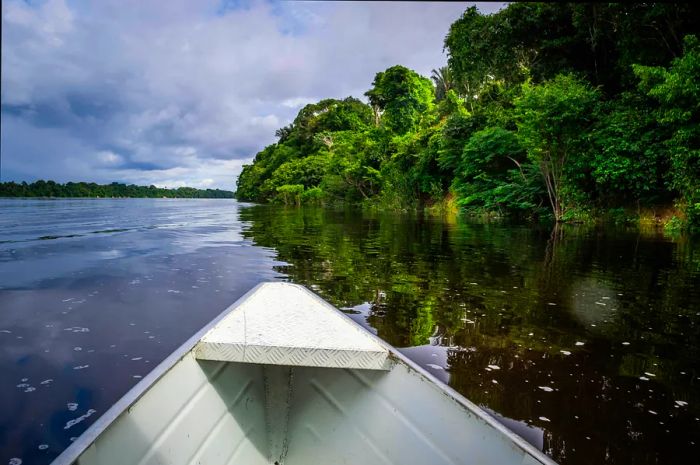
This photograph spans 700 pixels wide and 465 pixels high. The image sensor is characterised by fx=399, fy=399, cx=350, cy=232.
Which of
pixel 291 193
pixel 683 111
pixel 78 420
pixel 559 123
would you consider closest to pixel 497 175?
pixel 559 123

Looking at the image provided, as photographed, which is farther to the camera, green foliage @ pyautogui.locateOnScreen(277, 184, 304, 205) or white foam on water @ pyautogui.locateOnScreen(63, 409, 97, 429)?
green foliage @ pyautogui.locateOnScreen(277, 184, 304, 205)

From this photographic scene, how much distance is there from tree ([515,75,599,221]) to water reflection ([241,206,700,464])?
23.1 feet

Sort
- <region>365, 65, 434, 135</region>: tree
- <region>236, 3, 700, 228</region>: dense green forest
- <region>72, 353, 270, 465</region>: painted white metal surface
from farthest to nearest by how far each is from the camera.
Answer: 1. <region>365, 65, 434, 135</region>: tree
2. <region>236, 3, 700, 228</region>: dense green forest
3. <region>72, 353, 270, 465</region>: painted white metal surface

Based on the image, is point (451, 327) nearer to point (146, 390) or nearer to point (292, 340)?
point (292, 340)

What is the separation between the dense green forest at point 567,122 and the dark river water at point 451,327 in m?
5.76

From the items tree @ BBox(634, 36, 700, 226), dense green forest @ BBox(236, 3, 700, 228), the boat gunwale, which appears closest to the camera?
the boat gunwale

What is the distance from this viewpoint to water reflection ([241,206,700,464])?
2.30 metres

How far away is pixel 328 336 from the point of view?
2.08 metres

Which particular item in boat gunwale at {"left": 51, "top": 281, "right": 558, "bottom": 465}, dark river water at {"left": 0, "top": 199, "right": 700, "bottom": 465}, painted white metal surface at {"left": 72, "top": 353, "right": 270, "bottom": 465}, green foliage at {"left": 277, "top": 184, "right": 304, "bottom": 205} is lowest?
dark river water at {"left": 0, "top": 199, "right": 700, "bottom": 465}

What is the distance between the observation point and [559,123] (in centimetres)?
1430

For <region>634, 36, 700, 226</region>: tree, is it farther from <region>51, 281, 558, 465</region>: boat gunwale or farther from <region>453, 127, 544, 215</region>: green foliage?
<region>51, 281, 558, 465</region>: boat gunwale

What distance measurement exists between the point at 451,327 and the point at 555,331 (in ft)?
3.23

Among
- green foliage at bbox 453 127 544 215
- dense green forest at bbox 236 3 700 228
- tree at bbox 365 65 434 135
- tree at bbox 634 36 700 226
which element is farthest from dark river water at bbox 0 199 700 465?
tree at bbox 365 65 434 135

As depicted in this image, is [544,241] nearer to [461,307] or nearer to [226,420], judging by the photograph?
[461,307]
